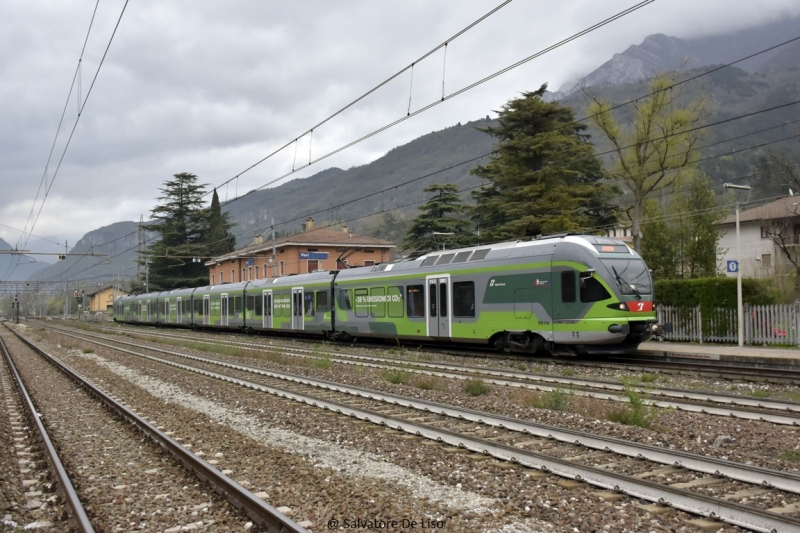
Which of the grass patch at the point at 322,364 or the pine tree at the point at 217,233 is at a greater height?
the pine tree at the point at 217,233

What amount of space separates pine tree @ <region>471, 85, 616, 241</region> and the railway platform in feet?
32.9

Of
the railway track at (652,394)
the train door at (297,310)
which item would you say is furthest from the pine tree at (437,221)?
the railway track at (652,394)

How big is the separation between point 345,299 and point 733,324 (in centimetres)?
1323

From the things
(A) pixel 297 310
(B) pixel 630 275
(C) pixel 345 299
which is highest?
(B) pixel 630 275

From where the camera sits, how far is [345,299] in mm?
24297

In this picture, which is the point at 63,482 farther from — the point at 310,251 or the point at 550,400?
the point at 310,251

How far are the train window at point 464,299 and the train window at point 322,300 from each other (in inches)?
320

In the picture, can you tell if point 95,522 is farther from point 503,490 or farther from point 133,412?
point 133,412

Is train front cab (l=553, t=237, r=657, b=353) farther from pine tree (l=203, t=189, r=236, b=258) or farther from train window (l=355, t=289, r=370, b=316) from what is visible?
pine tree (l=203, t=189, r=236, b=258)

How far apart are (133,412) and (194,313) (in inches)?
1292

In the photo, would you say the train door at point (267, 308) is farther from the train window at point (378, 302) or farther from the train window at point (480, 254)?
the train window at point (480, 254)

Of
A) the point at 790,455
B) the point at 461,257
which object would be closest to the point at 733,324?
the point at 461,257

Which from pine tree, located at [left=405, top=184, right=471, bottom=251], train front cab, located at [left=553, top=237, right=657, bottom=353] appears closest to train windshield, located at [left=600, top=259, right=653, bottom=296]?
train front cab, located at [left=553, top=237, right=657, bottom=353]

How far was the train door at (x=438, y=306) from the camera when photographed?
19.1m
